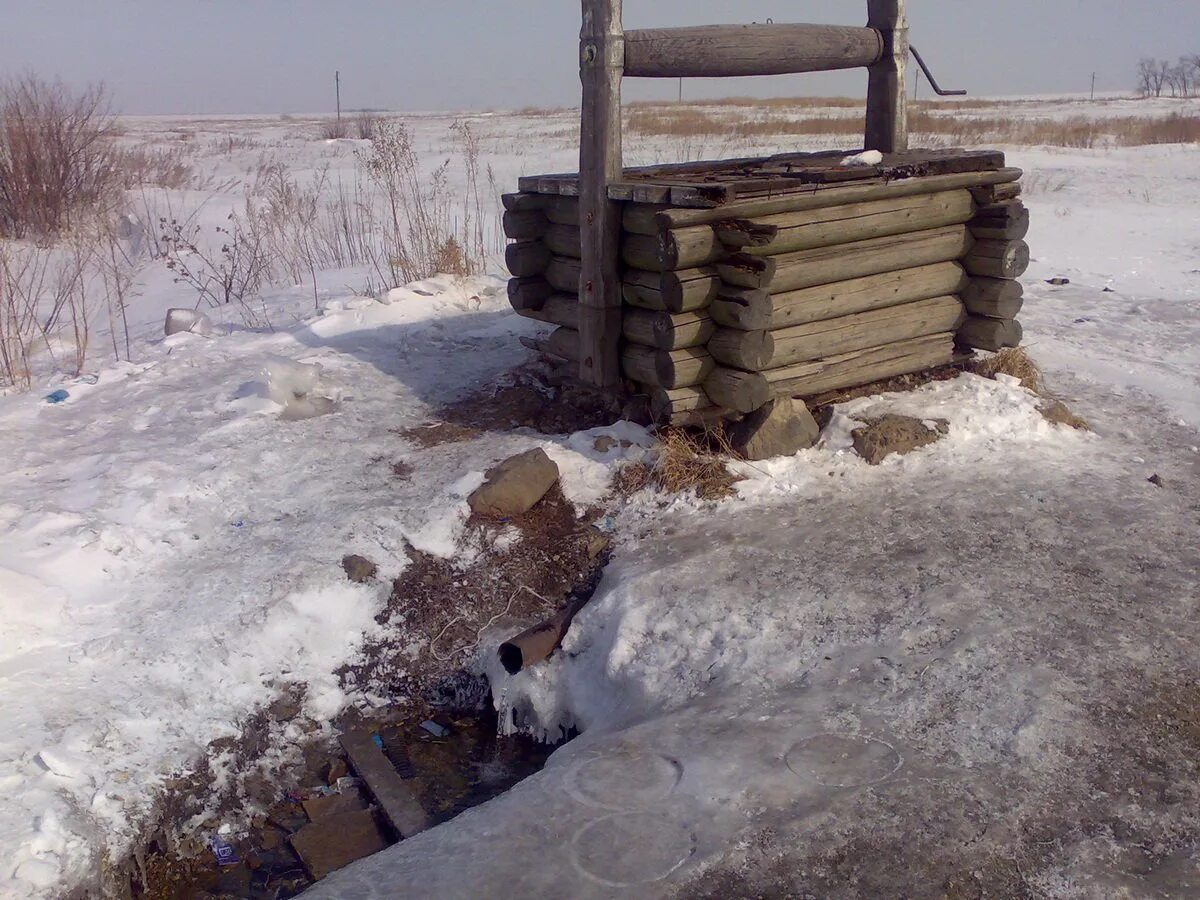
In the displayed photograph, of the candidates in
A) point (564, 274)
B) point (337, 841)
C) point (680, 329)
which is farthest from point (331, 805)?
point (564, 274)

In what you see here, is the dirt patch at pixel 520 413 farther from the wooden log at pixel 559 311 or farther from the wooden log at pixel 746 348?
the wooden log at pixel 746 348

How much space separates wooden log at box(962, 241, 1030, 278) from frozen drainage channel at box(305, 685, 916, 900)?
12.3 ft

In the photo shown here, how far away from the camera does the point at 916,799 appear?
3.06m

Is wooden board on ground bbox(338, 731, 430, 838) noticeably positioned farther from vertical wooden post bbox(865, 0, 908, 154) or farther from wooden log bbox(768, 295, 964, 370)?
vertical wooden post bbox(865, 0, 908, 154)

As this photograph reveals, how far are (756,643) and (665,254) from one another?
205 cm

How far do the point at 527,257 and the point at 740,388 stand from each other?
176 cm

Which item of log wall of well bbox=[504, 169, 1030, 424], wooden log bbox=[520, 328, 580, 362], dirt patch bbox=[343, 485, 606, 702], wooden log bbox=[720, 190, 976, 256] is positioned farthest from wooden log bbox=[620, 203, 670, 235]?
dirt patch bbox=[343, 485, 606, 702]

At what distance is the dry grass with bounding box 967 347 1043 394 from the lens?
21.1ft

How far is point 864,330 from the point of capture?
5973 mm

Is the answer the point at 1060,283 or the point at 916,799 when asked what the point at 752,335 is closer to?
the point at 916,799

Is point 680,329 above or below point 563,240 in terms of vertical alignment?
below

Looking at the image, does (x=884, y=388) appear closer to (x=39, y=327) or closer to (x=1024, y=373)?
(x=1024, y=373)

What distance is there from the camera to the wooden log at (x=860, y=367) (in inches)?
222

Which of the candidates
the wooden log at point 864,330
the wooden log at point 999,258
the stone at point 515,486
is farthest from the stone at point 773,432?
the wooden log at point 999,258
